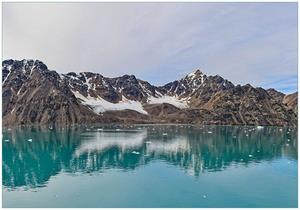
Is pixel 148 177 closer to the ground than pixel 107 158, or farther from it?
closer to the ground

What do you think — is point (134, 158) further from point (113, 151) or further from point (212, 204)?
point (212, 204)

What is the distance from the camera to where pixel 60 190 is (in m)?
42.8

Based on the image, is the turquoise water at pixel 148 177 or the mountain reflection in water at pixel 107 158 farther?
the mountain reflection in water at pixel 107 158

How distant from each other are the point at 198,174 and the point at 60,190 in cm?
2112

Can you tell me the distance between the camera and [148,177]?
2077 inches

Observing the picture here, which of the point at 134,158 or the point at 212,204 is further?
the point at 134,158

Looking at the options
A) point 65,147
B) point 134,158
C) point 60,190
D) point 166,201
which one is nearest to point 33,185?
point 60,190

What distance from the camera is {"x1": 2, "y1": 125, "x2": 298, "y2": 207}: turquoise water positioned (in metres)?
39.1

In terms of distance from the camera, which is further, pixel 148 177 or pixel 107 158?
pixel 107 158

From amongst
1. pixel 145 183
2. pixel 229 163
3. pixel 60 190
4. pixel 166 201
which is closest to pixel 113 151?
pixel 229 163

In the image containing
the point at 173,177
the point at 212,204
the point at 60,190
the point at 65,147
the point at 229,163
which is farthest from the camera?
the point at 65,147

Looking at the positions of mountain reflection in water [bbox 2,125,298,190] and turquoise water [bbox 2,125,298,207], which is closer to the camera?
turquoise water [bbox 2,125,298,207]

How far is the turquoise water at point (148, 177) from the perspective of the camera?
128 ft

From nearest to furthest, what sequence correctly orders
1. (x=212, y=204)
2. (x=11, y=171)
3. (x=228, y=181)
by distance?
(x=212, y=204), (x=228, y=181), (x=11, y=171)
